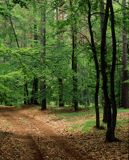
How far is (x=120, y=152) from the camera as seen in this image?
50.5ft

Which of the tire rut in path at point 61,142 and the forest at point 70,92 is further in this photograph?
the forest at point 70,92

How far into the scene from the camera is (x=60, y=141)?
19.3 meters

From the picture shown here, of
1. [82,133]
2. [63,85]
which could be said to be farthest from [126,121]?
[63,85]

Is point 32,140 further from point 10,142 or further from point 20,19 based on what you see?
point 20,19

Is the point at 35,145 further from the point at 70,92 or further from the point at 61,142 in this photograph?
the point at 70,92

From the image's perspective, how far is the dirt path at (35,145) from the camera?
50.4 ft

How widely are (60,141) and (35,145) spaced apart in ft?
5.72

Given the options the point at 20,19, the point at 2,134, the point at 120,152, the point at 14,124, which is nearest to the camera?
the point at 120,152

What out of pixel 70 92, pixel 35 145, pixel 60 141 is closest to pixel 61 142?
pixel 60 141

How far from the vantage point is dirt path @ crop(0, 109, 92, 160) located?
15.4m

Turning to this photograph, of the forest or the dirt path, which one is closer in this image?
the dirt path

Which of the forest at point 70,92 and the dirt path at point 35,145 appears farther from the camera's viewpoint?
the forest at point 70,92

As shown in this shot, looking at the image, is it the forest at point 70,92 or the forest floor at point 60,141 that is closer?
the forest floor at point 60,141

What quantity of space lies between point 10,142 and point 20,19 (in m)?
29.5
